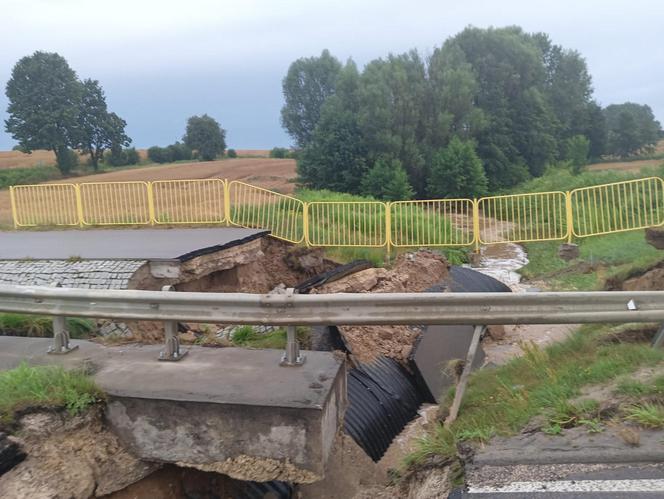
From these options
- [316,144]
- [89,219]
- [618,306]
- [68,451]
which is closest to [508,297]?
[618,306]

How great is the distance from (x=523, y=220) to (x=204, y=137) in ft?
177

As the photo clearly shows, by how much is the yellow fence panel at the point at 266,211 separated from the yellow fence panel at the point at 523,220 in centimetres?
451

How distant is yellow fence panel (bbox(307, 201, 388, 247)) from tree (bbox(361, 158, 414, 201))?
1774 centimetres

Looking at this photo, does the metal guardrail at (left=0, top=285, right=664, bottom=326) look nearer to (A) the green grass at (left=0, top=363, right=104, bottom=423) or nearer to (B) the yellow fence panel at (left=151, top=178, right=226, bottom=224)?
(A) the green grass at (left=0, top=363, right=104, bottom=423)

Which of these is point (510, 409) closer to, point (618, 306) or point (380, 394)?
point (618, 306)

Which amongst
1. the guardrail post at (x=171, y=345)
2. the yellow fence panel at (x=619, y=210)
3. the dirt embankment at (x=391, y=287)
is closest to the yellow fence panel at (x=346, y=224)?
the dirt embankment at (x=391, y=287)

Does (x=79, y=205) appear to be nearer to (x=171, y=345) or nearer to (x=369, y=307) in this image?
(x=171, y=345)

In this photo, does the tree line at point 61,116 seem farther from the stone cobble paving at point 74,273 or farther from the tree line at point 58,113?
the stone cobble paving at point 74,273

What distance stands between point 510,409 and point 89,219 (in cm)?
1333

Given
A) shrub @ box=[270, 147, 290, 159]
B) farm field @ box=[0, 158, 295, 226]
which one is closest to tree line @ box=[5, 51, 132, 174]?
farm field @ box=[0, 158, 295, 226]

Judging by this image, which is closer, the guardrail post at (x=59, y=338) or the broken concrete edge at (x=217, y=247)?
the guardrail post at (x=59, y=338)

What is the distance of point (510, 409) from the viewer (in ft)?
13.7

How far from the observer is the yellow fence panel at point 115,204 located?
49.9ft

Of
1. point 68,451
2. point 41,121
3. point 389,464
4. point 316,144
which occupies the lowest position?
point 389,464
